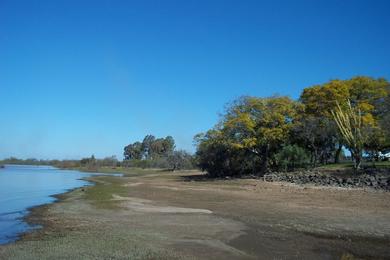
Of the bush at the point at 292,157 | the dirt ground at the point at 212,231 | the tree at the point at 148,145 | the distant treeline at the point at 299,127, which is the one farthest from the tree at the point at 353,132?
the tree at the point at 148,145

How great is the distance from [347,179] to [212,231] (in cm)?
2370

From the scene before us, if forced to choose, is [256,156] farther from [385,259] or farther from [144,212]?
[385,259]

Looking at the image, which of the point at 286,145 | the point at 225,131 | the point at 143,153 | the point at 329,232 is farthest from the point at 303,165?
the point at 143,153

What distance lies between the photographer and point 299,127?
53.3 m

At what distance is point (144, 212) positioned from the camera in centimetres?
2158

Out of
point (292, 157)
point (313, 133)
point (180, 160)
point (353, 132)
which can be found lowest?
point (292, 157)

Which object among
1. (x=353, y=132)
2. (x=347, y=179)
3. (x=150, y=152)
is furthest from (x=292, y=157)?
(x=150, y=152)

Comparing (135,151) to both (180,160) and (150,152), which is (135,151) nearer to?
Result: (150,152)

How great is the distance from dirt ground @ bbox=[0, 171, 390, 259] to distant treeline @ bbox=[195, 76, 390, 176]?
27664 mm

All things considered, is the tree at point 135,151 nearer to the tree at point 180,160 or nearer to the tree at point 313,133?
the tree at point 180,160

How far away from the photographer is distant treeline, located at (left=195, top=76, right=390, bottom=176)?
169 ft

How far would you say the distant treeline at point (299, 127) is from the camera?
51.7 m

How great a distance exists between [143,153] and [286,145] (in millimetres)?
125785

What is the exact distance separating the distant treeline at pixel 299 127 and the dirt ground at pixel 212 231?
27.7 m
